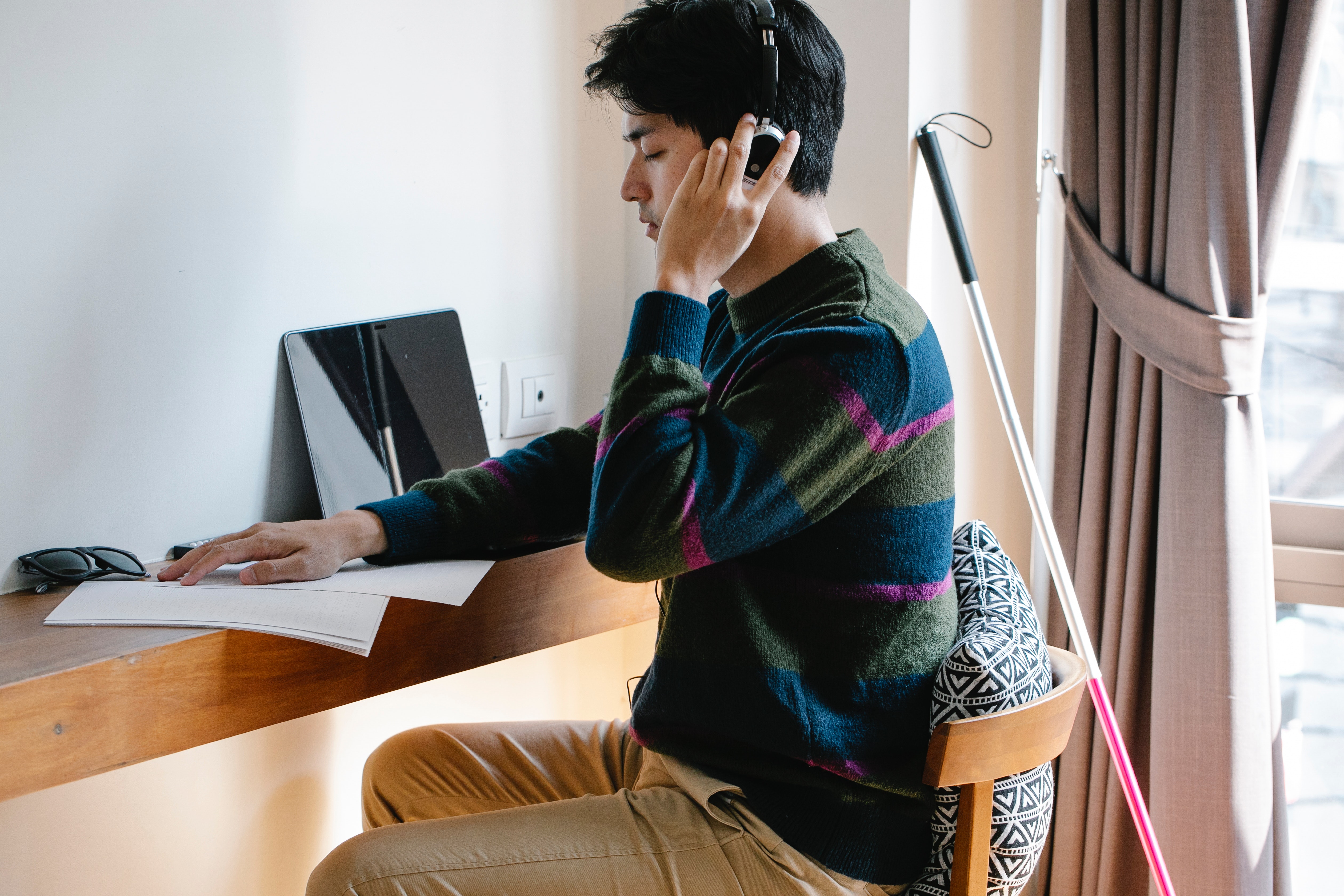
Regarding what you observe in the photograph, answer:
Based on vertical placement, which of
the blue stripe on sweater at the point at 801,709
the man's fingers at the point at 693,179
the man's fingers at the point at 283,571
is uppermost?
the man's fingers at the point at 693,179

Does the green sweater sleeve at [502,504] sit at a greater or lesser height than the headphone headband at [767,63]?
lesser

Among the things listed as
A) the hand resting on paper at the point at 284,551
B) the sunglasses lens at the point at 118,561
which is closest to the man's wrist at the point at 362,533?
the hand resting on paper at the point at 284,551

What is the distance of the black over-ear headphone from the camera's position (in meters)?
0.95

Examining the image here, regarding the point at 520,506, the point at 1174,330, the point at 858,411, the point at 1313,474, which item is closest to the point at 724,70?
the point at 858,411

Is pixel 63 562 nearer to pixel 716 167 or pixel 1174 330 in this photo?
pixel 716 167

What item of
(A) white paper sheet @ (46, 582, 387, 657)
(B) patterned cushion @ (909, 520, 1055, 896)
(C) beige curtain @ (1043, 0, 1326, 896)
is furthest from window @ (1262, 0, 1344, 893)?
(A) white paper sheet @ (46, 582, 387, 657)

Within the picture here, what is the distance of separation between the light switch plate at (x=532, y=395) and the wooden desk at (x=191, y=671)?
50 centimetres

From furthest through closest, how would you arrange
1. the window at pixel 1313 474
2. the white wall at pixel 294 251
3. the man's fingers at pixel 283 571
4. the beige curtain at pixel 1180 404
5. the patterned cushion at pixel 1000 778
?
the window at pixel 1313 474
the beige curtain at pixel 1180 404
the white wall at pixel 294 251
the man's fingers at pixel 283 571
the patterned cushion at pixel 1000 778

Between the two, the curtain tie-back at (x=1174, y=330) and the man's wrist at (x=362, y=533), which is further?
the curtain tie-back at (x=1174, y=330)

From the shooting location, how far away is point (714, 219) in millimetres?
952

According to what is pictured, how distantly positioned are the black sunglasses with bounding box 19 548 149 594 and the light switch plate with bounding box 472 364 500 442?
0.54 meters

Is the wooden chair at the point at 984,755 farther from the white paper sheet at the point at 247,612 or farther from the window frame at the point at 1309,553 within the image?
the window frame at the point at 1309,553

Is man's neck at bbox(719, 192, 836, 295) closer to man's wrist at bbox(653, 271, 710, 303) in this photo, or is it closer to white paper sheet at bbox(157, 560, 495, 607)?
man's wrist at bbox(653, 271, 710, 303)

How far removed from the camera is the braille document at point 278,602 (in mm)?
903
